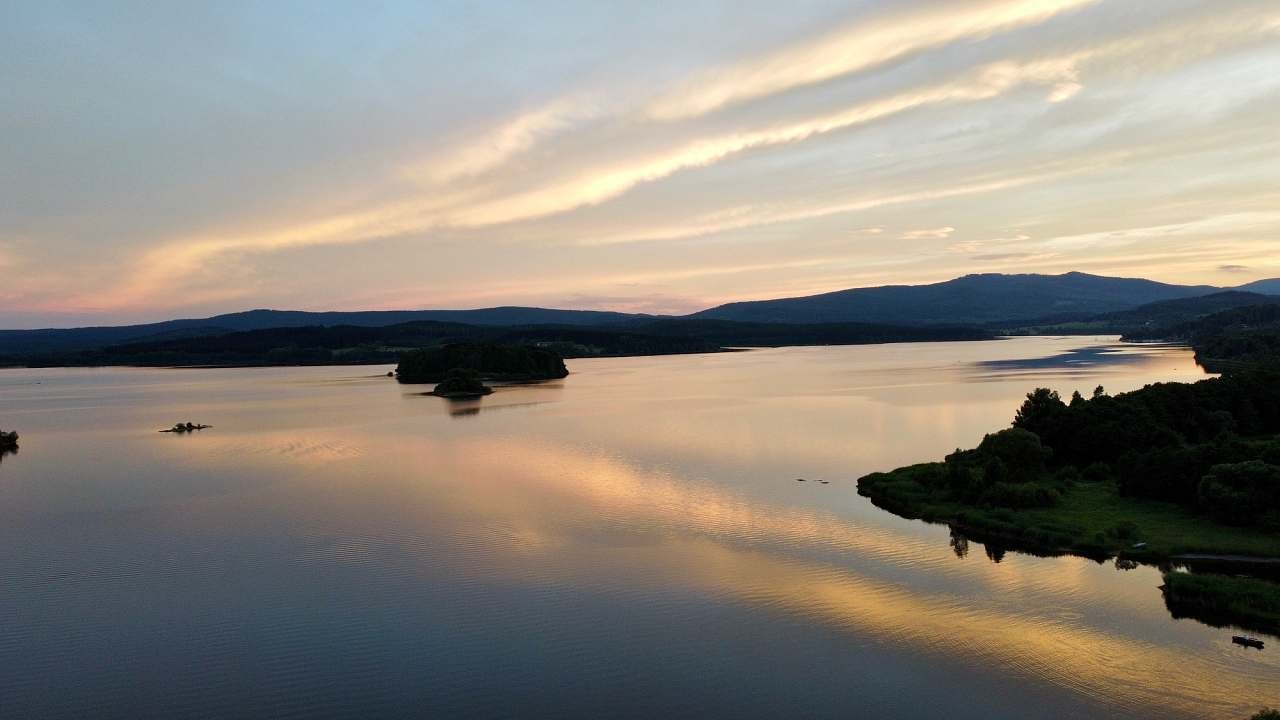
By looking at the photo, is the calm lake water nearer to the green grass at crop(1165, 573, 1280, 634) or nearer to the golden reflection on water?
the golden reflection on water

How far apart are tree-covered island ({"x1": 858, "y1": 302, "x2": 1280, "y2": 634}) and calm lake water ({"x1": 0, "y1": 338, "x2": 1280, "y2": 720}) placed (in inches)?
56.4

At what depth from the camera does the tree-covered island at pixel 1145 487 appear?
82.1 feet

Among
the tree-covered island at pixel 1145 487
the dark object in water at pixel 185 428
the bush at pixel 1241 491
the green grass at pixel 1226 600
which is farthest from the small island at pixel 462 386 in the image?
the green grass at pixel 1226 600

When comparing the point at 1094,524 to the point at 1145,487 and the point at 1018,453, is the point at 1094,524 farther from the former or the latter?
the point at 1018,453

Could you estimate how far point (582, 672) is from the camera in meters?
18.8

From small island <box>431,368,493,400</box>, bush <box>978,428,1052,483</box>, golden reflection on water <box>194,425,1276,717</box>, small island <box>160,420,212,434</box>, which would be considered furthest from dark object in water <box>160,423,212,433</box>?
bush <box>978,428,1052,483</box>

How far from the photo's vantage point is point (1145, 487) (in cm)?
3200

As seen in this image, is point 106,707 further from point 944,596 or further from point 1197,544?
point 1197,544

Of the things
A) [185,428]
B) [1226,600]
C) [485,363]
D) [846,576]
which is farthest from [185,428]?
[1226,600]

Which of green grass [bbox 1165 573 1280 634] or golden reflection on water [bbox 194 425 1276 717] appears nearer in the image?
golden reflection on water [bbox 194 425 1276 717]

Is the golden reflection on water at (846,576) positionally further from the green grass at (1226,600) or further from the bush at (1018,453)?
the bush at (1018,453)

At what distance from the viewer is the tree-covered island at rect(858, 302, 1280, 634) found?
25.0m

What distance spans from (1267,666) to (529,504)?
84.4 ft

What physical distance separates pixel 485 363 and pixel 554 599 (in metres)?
106
